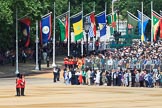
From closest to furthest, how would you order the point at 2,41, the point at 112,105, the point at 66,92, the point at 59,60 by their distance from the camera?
the point at 112,105 → the point at 66,92 → the point at 2,41 → the point at 59,60

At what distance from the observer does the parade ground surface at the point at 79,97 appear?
35844mm

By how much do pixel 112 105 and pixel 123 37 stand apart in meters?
50.2

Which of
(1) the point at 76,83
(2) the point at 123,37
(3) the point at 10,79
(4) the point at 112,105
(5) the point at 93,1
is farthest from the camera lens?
(5) the point at 93,1

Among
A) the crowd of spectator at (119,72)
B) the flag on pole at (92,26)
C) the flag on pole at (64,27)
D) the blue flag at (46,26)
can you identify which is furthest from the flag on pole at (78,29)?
the crowd of spectator at (119,72)

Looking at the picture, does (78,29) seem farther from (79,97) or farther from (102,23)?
(79,97)

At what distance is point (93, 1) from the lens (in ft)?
317

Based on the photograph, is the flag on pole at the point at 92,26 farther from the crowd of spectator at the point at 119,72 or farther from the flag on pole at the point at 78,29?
the crowd of spectator at the point at 119,72

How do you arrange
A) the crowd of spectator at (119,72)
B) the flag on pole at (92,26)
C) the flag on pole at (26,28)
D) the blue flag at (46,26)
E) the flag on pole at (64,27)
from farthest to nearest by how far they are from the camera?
the flag on pole at (92,26) < the flag on pole at (64,27) < the blue flag at (46,26) < the flag on pole at (26,28) < the crowd of spectator at (119,72)

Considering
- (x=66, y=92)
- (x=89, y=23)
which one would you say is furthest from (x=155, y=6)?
(x=66, y=92)

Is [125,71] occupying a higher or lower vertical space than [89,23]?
lower

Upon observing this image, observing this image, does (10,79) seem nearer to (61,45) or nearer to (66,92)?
(66,92)

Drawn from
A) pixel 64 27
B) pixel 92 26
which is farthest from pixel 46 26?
pixel 92 26

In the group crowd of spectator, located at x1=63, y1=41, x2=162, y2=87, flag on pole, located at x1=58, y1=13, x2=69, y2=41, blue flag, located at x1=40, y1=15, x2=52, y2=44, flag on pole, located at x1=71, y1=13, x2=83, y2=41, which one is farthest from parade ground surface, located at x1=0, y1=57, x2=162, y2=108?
Answer: flag on pole, located at x1=58, y1=13, x2=69, y2=41

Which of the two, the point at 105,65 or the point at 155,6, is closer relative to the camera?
the point at 105,65
